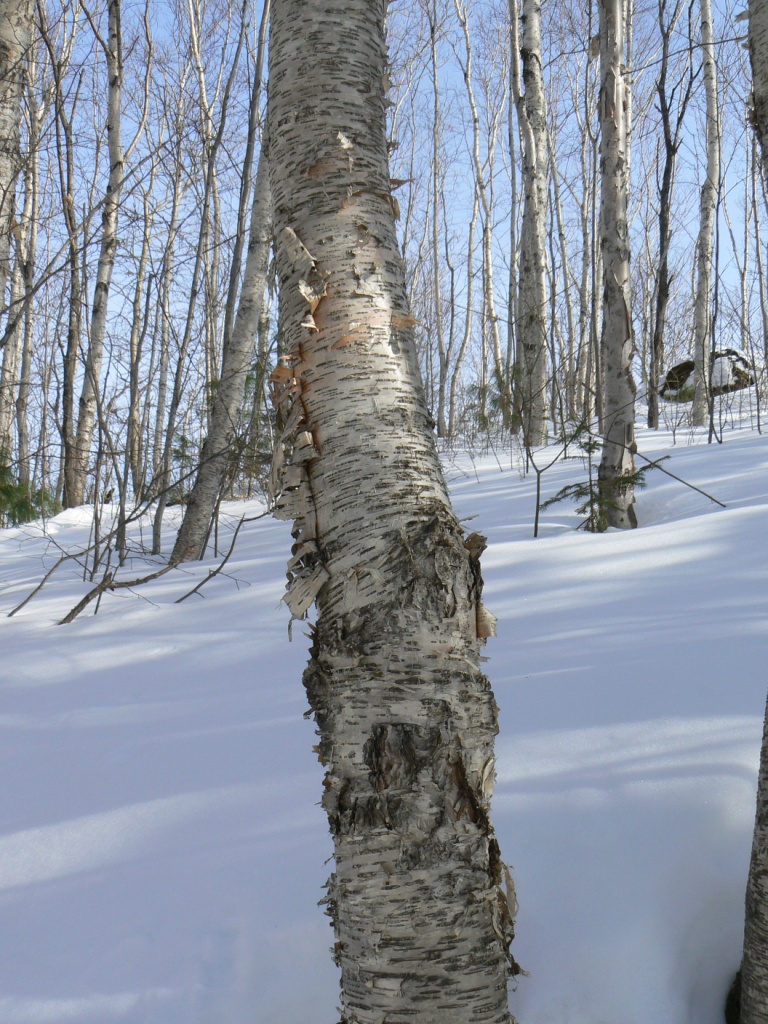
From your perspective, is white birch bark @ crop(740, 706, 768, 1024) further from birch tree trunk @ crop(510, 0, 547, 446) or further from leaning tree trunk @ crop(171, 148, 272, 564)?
birch tree trunk @ crop(510, 0, 547, 446)

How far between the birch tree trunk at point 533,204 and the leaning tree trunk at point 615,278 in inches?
104

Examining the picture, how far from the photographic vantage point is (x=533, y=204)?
7012mm

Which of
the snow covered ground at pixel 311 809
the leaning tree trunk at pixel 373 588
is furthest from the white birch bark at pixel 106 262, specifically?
the leaning tree trunk at pixel 373 588

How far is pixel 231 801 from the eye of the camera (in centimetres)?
138

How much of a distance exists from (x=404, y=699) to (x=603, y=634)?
43.3 inches

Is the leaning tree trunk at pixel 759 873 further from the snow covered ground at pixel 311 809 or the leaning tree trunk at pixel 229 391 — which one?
the leaning tree trunk at pixel 229 391

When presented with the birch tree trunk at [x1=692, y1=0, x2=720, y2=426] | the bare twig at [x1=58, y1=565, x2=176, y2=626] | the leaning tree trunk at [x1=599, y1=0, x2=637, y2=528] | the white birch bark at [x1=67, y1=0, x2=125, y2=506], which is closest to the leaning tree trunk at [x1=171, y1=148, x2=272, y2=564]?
the bare twig at [x1=58, y1=565, x2=176, y2=626]

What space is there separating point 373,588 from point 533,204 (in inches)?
278

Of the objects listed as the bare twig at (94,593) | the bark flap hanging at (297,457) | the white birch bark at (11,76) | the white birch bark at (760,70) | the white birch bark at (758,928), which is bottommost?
the white birch bark at (758,928)

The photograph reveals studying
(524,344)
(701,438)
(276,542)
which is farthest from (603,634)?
(524,344)

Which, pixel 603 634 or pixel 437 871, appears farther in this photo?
pixel 603 634

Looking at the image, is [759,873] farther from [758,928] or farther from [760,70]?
[760,70]

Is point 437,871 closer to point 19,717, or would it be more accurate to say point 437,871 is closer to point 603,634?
point 603,634

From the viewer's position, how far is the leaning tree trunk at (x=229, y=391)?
3.92 meters
